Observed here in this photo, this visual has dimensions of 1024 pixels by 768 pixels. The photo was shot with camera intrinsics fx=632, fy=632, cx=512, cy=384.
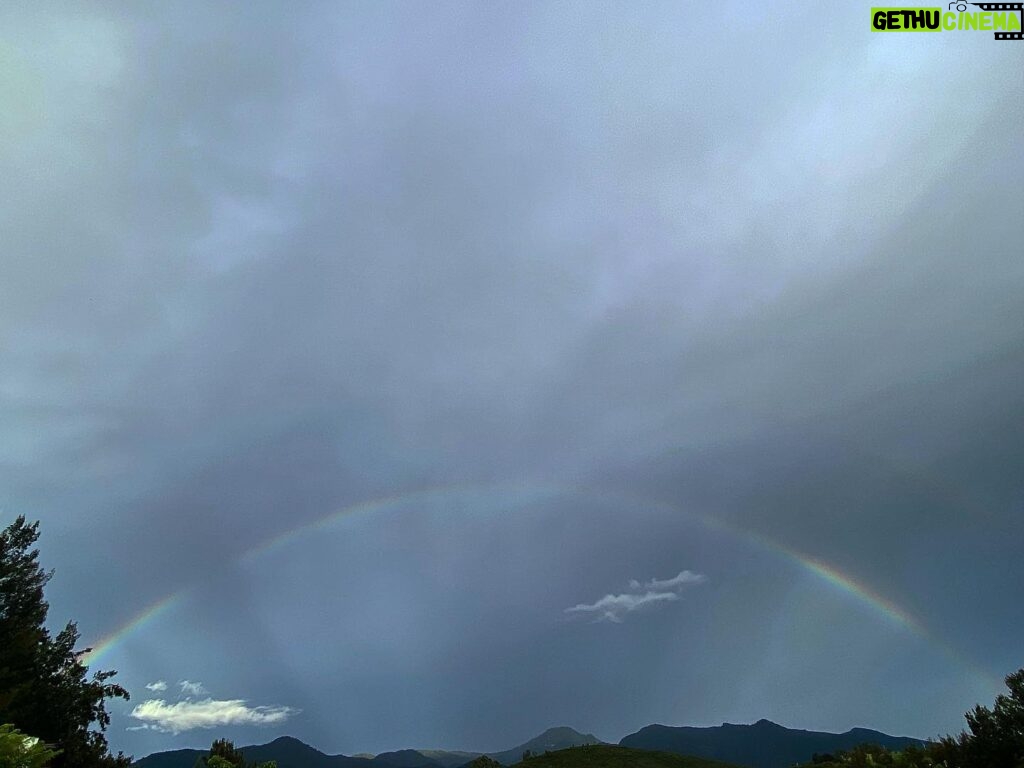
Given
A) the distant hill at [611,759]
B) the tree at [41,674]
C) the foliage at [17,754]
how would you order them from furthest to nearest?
the distant hill at [611,759]
the tree at [41,674]
the foliage at [17,754]

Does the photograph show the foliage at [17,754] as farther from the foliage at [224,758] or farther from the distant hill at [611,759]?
the distant hill at [611,759]

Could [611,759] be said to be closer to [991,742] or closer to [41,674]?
[991,742]

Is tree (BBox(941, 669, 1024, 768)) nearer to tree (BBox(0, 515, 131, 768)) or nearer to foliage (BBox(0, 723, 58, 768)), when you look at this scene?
foliage (BBox(0, 723, 58, 768))

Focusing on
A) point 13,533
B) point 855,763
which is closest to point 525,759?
point 855,763

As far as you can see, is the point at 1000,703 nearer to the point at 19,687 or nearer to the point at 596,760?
the point at 596,760

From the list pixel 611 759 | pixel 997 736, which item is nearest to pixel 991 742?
pixel 997 736

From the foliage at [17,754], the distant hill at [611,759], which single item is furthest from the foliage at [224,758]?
the distant hill at [611,759]

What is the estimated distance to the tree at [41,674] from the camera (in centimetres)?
4641

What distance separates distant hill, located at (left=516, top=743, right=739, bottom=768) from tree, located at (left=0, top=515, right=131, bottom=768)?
37.3 meters

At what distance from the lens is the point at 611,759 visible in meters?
62.0

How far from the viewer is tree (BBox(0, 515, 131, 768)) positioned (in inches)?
1827

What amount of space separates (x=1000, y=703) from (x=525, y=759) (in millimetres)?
43641

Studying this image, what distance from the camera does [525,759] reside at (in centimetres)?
6381

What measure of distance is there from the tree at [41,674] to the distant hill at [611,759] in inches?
1467
